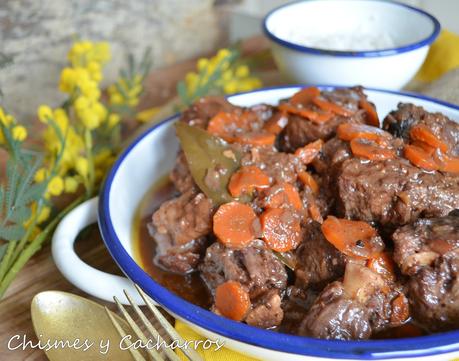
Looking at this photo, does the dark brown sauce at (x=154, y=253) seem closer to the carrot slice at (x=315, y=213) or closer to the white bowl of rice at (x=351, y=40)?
the carrot slice at (x=315, y=213)

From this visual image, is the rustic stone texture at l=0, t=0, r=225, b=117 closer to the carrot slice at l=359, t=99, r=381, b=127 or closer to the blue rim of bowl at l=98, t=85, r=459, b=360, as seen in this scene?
the carrot slice at l=359, t=99, r=381, b=127

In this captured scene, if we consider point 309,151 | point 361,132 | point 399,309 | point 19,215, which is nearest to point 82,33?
point 19,215

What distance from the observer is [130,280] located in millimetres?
1783

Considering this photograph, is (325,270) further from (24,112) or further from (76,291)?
(24,112)

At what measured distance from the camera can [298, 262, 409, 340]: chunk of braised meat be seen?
162 centimetres

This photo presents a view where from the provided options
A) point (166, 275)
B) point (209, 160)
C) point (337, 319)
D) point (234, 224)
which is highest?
point (209, 160)

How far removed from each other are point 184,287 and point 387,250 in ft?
2.39

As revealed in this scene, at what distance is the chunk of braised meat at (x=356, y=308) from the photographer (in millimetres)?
1617

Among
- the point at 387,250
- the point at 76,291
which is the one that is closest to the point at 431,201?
the point at 387,250

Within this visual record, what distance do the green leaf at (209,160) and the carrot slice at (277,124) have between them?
0.26 metres

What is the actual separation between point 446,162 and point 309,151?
1.64 ft

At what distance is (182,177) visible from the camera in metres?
2.16

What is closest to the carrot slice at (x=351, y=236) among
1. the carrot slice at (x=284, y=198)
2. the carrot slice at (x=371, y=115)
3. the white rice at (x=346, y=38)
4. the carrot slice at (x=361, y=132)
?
the carrot slice at (x=284, y=198)

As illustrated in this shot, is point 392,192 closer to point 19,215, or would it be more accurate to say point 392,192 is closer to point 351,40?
point 19,215
